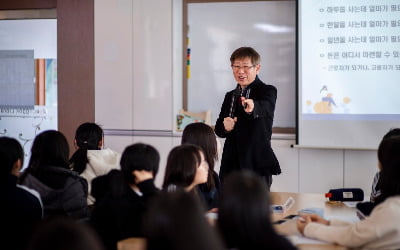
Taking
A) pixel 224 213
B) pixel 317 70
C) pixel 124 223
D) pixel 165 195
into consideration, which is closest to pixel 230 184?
pixel 224 213

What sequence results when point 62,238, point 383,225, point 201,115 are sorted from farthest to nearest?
point 201,115 < point 383,225 < point 62,238

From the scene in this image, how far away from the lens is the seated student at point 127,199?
91.1 inches

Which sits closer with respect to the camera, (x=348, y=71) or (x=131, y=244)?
(x=131, y=244)

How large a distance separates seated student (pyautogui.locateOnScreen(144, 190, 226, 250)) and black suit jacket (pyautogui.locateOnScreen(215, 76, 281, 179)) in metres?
2.40

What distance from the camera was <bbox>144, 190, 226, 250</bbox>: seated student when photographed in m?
1.08

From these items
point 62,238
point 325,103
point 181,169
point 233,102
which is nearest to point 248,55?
point 233,102

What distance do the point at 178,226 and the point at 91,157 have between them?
2502 mm

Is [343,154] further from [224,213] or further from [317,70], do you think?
Result: [224,213]

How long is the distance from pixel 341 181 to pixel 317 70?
102cm

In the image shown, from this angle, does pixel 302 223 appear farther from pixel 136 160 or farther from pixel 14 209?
pixel 14 209

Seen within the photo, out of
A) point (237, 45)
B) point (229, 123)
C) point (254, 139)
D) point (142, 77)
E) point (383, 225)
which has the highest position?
point (237, 45)

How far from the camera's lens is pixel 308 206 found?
3.03 metres

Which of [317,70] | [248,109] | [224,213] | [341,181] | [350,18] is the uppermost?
[350,18]

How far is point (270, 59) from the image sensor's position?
525 cm
